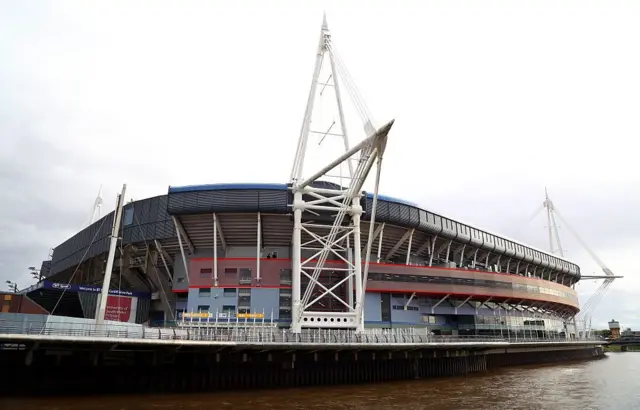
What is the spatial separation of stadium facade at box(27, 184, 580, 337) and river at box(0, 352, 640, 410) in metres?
16.5

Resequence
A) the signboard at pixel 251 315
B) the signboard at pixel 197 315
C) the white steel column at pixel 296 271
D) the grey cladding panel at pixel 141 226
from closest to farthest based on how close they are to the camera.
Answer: the white steel column at pixel 296 271 → the signboard at pixel 197 315 → the signboard at pixel 251 315 → the grey cladding panel at pixel 141 226

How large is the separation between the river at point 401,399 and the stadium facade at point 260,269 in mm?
16511

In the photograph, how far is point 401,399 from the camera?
30.2 m

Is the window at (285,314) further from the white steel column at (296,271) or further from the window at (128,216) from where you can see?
the window at (128,216)

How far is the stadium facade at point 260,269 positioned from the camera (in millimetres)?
54250

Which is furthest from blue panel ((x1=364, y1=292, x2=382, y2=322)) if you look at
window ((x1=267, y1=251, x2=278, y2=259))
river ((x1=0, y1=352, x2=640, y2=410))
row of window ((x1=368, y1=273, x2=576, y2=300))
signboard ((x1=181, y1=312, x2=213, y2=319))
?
signboard ((x1=181, y1=312, x2=213, y2=319))

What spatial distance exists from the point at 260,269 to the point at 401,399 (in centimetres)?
2947

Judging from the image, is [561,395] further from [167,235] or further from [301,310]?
[167,235]

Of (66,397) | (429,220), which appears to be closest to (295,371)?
(66,397)

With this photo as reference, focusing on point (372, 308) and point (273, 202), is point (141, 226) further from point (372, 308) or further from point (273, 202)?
point (372, 308)

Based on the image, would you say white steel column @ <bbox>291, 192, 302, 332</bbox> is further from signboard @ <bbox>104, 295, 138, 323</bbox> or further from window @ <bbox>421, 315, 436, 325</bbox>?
signboard @ <bbox>104, 295, 138, 323</bbox>

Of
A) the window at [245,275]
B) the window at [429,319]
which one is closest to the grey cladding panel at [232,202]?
the window at [245,275]

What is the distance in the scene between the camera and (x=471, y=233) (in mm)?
72438

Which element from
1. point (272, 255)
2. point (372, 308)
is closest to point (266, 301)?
point (272, 255)
